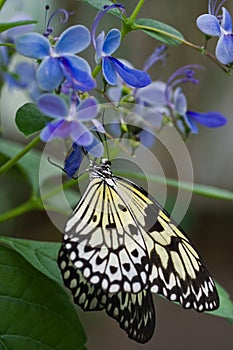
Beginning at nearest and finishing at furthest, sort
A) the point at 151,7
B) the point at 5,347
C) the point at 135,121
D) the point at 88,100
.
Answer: the point at 88,100 < the point at 5,347 < the point at 135,121 < the point at 151,7

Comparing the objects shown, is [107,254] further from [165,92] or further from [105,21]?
[105,21]

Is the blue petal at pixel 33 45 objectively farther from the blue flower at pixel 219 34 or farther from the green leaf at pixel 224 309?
the green leaf at pixel 224 309

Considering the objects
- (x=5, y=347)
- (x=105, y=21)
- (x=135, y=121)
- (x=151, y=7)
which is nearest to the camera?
(x=5, y=347)

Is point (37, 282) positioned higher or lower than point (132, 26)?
lower

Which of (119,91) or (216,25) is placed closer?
(216,25)

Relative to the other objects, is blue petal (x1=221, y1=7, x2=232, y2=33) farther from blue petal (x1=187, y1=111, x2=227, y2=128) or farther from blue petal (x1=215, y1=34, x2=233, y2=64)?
blue petal (x1=187, y1=111, x2=227, y2=128)

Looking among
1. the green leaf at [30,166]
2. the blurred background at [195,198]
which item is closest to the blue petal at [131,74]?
the green leaf at [30,166]

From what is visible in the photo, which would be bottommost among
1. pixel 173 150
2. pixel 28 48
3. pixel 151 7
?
pixel 151 7

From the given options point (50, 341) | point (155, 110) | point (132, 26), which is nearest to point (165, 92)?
point (155, 110)
